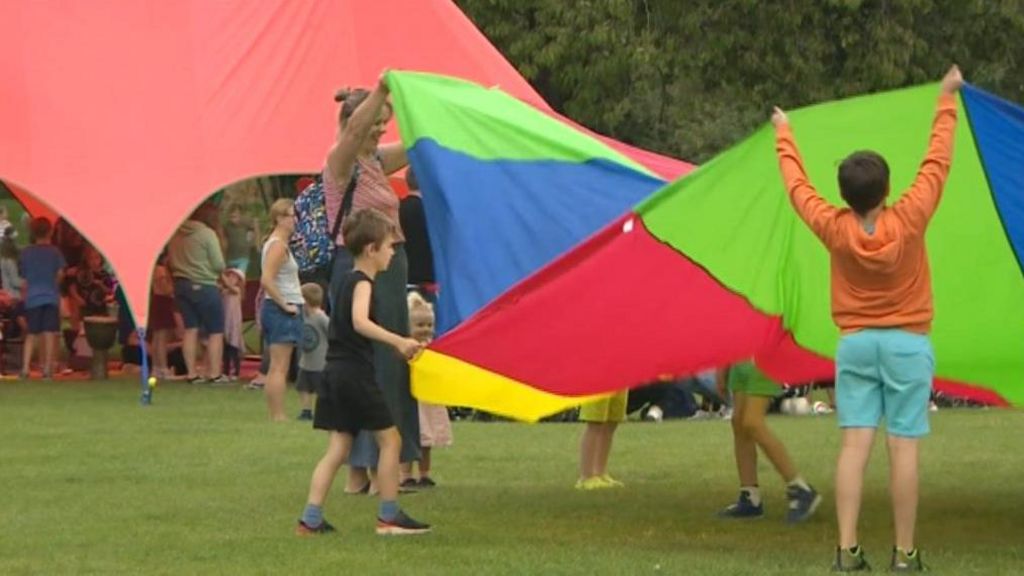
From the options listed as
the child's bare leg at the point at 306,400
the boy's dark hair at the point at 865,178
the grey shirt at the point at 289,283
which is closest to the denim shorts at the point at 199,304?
the grey shirt at the point at 289,283

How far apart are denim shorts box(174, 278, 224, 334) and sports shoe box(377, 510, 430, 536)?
37.9 feet

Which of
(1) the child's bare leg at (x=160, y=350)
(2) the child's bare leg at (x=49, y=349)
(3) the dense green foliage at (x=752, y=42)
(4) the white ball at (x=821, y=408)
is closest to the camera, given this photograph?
(4) the white ball at (x=821, y=408)

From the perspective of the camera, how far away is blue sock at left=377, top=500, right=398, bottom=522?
895 centimetres

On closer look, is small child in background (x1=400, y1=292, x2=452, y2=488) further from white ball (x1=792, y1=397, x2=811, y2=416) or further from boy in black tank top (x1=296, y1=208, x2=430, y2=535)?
white ball (x1=792, y1=397, x2=811, y2=416)

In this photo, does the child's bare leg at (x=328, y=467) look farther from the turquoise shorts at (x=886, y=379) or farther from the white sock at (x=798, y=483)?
the turquoise shorts at (x=886, y=379)

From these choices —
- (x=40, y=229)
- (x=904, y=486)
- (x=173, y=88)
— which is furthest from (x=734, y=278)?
(x=40, y=229)

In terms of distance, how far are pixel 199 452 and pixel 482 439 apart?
211cm

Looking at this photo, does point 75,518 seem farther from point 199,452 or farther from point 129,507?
point 199,452

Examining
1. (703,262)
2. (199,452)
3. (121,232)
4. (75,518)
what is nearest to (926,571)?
(703,262)

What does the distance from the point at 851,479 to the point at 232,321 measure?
45.9 ft

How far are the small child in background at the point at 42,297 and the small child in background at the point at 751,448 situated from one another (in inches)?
481

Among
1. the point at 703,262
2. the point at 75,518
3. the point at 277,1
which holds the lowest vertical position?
the point at 75,518

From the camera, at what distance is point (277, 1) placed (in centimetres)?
1880

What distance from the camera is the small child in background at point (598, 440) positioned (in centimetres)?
1077
